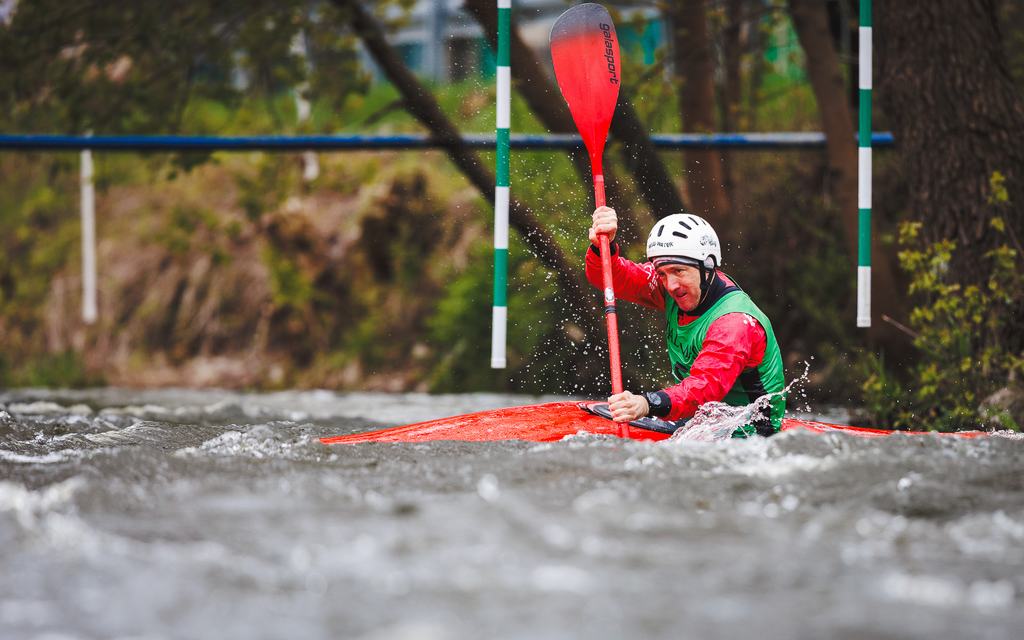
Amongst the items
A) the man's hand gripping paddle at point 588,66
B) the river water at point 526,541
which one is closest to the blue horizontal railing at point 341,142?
the man's hand gripping paddle at point 588,66

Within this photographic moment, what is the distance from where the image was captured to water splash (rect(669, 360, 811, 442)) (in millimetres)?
3912

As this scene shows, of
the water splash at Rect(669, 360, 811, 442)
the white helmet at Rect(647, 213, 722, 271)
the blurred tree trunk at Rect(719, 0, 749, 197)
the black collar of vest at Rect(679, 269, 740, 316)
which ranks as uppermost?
the blurred tree trunk at Rect(719, 0, 749, 197)

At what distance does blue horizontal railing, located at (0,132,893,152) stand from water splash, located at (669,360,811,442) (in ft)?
7.86

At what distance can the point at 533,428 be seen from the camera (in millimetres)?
4062

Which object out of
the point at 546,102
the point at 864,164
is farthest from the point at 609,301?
the point at 546,102

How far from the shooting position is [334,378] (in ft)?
34.4

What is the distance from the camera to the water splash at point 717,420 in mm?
3912

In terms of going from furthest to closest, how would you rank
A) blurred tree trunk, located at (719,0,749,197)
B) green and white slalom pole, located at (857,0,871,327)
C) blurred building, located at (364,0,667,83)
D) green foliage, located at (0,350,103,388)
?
green foliage, located at (0,350,103,388) < blurred tree trunk, located at (719,0,749,197) < blurred building, located at (364,0,667,83) < green and white slalom pole, located at (857,0,871,327)

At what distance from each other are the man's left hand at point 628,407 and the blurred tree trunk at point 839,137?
120 inches

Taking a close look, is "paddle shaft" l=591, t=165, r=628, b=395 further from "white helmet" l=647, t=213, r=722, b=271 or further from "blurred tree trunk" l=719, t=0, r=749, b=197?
"blurred tree trunk" l=719, t=0, r=749, b=197

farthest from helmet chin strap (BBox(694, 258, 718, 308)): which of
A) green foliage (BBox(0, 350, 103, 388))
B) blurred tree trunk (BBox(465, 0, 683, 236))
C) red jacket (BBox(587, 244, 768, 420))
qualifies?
green foliage (BBox(0, 350, 103, 388))

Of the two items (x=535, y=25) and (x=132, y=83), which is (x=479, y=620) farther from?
(x=535, y=25)

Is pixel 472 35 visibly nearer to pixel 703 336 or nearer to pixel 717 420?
pixel 703 336

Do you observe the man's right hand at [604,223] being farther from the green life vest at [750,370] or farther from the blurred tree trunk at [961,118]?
the blurred tree trunk at [961,118]
